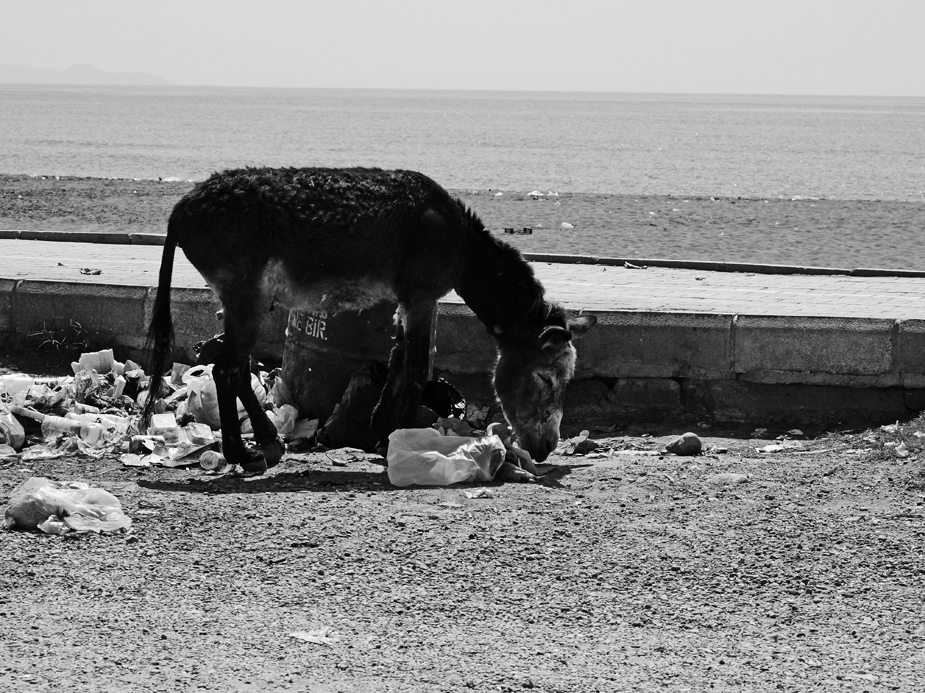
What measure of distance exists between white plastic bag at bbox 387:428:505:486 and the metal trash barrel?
1425 millimetres

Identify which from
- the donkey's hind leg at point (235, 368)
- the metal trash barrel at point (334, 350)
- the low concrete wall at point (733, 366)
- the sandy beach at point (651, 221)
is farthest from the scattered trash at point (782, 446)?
the sandy beach at point (651, 221)

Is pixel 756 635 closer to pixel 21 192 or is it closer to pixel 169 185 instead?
pixel 21 192

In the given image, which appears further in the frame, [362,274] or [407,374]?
[407,374]

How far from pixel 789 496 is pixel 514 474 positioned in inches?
59.7

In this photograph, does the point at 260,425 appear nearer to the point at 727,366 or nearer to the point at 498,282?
the point at 498,282

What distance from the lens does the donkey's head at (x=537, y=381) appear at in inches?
302

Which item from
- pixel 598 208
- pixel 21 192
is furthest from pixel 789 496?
pixel 21 192

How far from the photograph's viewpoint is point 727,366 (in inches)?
362

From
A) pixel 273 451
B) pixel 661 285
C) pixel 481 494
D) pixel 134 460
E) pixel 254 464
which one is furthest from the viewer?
→ pixel 661 285

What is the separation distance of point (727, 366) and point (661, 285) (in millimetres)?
3324

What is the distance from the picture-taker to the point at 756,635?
4789 mm

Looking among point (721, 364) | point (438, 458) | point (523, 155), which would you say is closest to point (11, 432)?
point (438, 458)

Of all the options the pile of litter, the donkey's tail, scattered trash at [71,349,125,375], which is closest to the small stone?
the pile of litter

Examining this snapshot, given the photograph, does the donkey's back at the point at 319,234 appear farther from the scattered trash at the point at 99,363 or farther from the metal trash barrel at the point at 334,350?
the scattered trash at the point at 99,363
